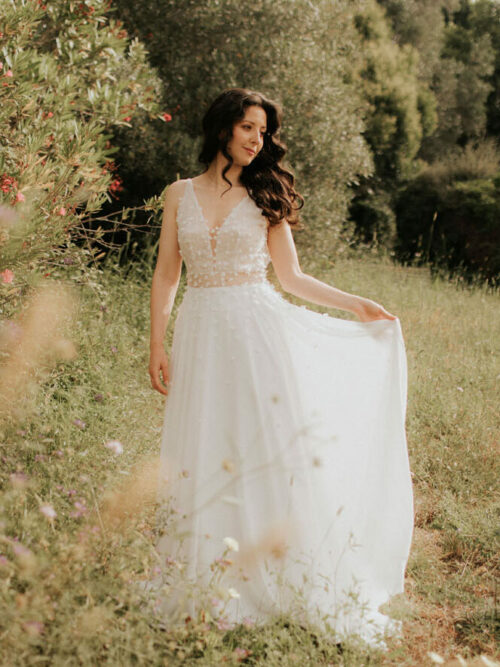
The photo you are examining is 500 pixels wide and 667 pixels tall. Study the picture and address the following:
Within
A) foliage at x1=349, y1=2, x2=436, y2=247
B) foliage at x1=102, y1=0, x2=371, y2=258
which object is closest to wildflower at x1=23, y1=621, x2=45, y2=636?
foliage at x1=102, y1=0, x2=371, y2=258

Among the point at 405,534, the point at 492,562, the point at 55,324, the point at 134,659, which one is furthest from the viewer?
the point at 55,324

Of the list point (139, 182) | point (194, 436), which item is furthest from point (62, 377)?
point (139, 182)

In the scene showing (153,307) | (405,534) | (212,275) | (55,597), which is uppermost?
A: (212,275)

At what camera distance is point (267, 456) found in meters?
2.62

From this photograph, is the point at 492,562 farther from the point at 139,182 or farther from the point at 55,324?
the point at 139,182

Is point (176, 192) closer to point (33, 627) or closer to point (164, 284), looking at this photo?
point (164, 284)

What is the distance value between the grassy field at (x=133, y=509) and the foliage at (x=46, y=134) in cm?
85

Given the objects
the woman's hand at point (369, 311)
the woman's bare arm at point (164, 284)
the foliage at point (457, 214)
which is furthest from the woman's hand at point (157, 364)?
the foliage at point (457, 214)

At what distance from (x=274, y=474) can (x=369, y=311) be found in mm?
955

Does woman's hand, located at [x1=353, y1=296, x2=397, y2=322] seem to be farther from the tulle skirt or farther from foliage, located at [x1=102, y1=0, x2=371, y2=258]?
foliage, located at [x1=102, y1=0, x2=371, y2=258]

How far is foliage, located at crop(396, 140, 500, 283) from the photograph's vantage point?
1205cm

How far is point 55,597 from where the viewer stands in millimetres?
1863

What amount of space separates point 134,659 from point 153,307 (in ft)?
5.00

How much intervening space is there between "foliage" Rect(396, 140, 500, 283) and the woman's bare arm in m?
8.80
